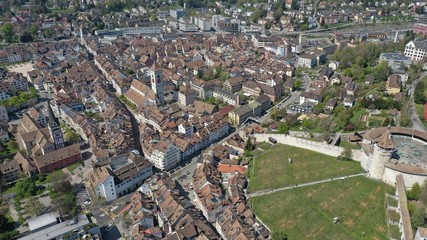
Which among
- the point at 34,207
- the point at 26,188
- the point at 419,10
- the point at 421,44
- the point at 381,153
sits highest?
the point at 419,10

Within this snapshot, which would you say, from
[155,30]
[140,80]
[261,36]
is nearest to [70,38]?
[155,30]

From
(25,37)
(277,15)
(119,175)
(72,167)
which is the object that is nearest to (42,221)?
(119,175)

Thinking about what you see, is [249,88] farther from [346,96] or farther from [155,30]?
[155,30]

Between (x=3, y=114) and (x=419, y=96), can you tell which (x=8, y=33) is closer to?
(x=3, y=114)

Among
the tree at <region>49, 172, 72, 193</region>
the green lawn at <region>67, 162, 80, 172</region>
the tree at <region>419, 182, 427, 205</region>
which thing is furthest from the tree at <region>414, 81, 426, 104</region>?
the green lawn at <region>67, 162, 80, 172</region>

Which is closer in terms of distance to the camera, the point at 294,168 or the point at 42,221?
the point at 42,221

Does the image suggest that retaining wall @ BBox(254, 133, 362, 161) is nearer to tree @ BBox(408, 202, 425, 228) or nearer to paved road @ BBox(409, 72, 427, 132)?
paved road @ BBox(409, 72, 427, 132)
